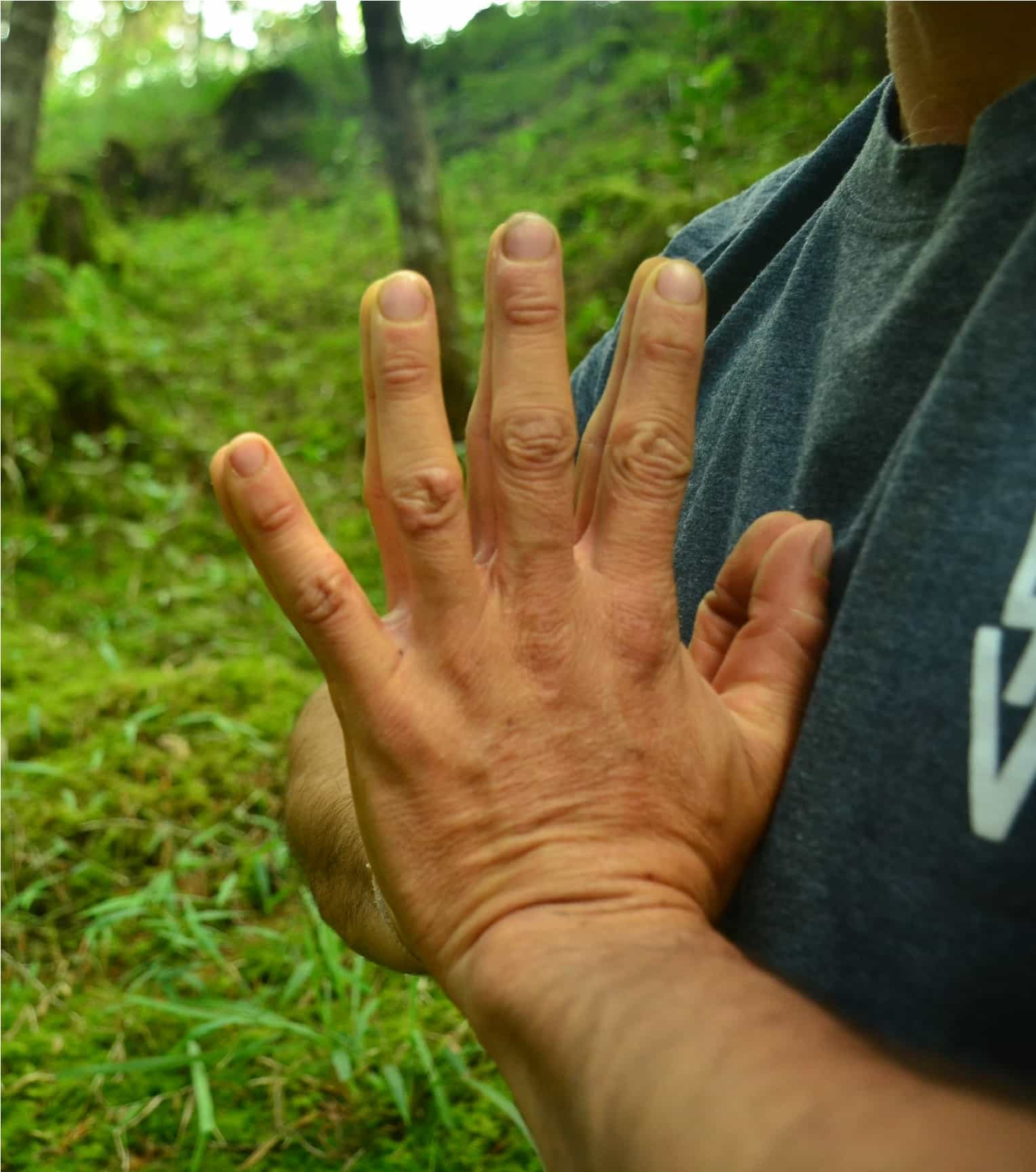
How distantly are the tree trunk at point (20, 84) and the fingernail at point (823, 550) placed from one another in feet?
18.1

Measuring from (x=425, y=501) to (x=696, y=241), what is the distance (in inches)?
31.5

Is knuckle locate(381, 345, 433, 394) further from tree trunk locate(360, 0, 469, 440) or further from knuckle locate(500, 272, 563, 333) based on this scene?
tree trunk locate(360, 0, 469, 440)

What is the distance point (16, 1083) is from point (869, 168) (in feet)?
6.47

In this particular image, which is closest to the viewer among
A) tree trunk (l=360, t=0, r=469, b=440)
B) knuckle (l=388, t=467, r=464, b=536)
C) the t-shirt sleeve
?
knuckle (l=388, t=467, r=464, b=536)

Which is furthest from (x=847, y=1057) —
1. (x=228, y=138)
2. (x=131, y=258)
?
(x=228, y=138)

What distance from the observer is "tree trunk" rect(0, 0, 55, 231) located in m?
5.17

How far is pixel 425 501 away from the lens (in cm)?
79

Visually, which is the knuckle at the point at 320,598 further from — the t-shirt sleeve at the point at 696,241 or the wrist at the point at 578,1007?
the t-shirt sleeve at the point at 696,241

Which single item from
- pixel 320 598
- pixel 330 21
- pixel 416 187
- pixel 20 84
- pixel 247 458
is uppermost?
pixel 330 21

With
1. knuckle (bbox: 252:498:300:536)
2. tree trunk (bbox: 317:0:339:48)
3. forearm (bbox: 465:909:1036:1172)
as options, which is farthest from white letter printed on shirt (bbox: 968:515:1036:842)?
tree trunk (bbox: 317:0:339:48)

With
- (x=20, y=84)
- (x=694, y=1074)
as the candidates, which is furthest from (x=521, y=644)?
(x=20, y=84)

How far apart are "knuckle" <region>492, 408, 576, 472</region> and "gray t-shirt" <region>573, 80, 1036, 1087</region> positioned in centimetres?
24

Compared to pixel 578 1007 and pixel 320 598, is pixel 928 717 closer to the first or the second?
pixel 578 1007

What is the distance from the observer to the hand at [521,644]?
0.80m
